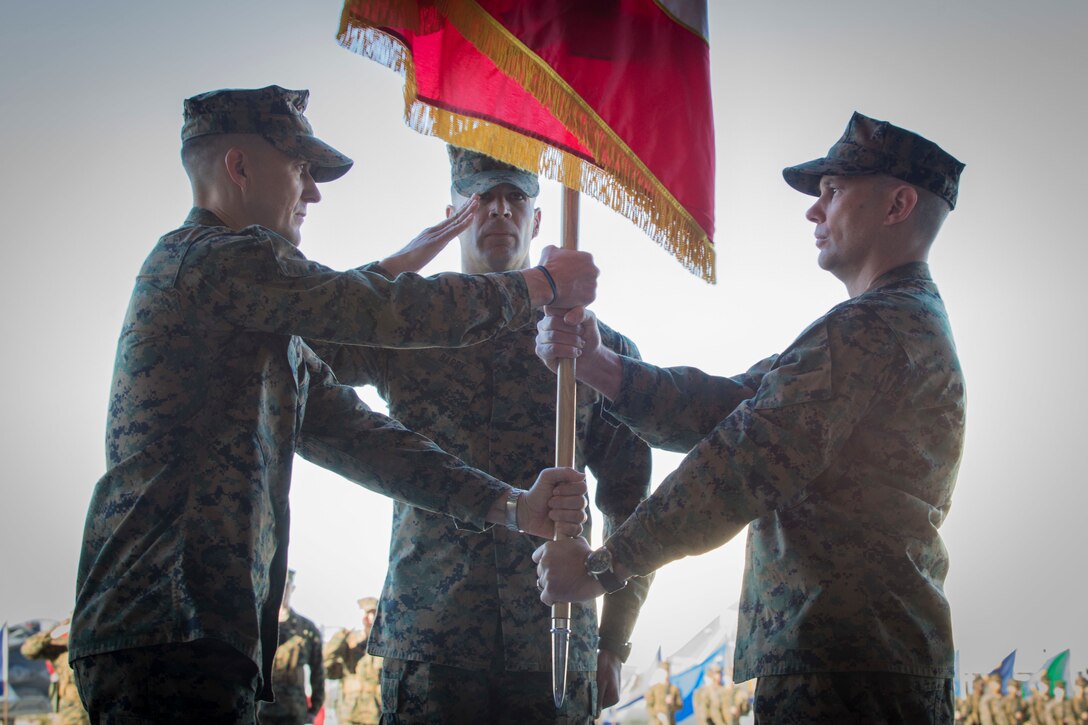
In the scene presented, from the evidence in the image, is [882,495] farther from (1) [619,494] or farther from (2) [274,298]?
(2) [274,298]

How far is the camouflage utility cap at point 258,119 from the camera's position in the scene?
1.99m

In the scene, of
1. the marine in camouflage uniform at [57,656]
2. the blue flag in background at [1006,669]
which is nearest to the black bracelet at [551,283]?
the marine in camouflage uniform at [57,656]

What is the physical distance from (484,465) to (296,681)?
2955mm

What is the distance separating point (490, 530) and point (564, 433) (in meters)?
0.29

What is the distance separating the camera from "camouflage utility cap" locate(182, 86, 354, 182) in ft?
6.51

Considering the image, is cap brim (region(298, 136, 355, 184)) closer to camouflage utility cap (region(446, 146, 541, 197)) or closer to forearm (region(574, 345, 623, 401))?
camouflage utility cap (region(446, 146, 541, 197))

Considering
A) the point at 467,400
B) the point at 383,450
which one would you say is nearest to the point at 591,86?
the point at 467,400

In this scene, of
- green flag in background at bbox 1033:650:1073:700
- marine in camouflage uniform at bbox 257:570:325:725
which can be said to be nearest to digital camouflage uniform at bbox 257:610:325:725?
marine in camouflage uniform at bbox 257:570:325:725

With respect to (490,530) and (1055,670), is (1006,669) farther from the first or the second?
(490,530)

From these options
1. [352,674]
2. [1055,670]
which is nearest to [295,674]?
[352,674]

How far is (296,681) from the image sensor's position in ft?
15.6

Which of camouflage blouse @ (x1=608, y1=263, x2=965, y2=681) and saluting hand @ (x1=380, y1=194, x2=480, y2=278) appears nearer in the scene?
camouflage blouse @ (x1=608, y1=263, x2=965, y2=681)

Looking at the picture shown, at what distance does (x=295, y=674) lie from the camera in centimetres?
474

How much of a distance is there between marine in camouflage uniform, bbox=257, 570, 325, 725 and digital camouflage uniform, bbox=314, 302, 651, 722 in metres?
2.77
